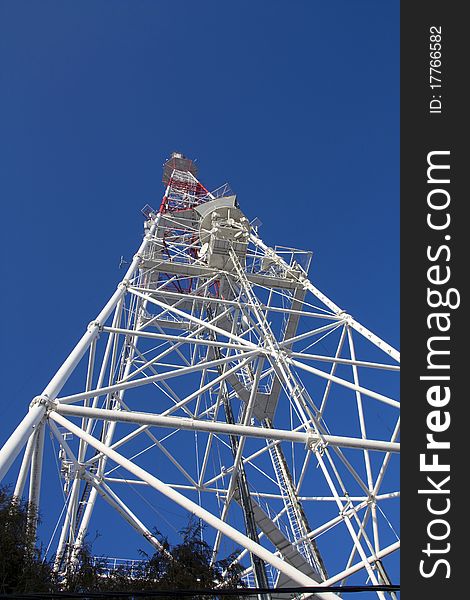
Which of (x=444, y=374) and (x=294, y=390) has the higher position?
(x=294, y=390)

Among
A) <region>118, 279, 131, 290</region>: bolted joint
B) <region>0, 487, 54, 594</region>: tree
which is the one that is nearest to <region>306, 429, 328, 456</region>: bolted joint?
<region>0, 487, 54, 594</region>: tree

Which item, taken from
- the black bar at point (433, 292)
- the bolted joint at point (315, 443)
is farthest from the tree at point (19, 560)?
the bolted joint at point (315, 443)

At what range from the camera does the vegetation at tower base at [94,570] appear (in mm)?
5234

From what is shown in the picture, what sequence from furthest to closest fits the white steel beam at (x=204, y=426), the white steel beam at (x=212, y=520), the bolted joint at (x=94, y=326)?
the bolted joint at (x=94, y=326) → the white steel beam at (x=204, y=426) → the white steel beam at (x=212, y=520)

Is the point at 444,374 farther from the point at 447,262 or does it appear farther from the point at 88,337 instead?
the point at 88,337

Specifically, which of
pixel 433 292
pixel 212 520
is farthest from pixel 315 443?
pixel 433 292

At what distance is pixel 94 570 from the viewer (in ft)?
19.5

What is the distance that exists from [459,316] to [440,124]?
2.53 meters

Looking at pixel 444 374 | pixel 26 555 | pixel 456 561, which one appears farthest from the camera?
pixel 444 374

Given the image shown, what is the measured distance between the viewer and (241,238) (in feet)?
54.1

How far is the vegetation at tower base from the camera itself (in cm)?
523

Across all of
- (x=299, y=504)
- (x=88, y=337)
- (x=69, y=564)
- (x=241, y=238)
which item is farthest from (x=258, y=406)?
(x=69, y=564)

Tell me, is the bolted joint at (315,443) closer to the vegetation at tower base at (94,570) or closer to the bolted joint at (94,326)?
the vegetation at tower base at (94,570)

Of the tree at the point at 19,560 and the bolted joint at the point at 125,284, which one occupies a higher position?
the bolted joint at the point at 125,284
